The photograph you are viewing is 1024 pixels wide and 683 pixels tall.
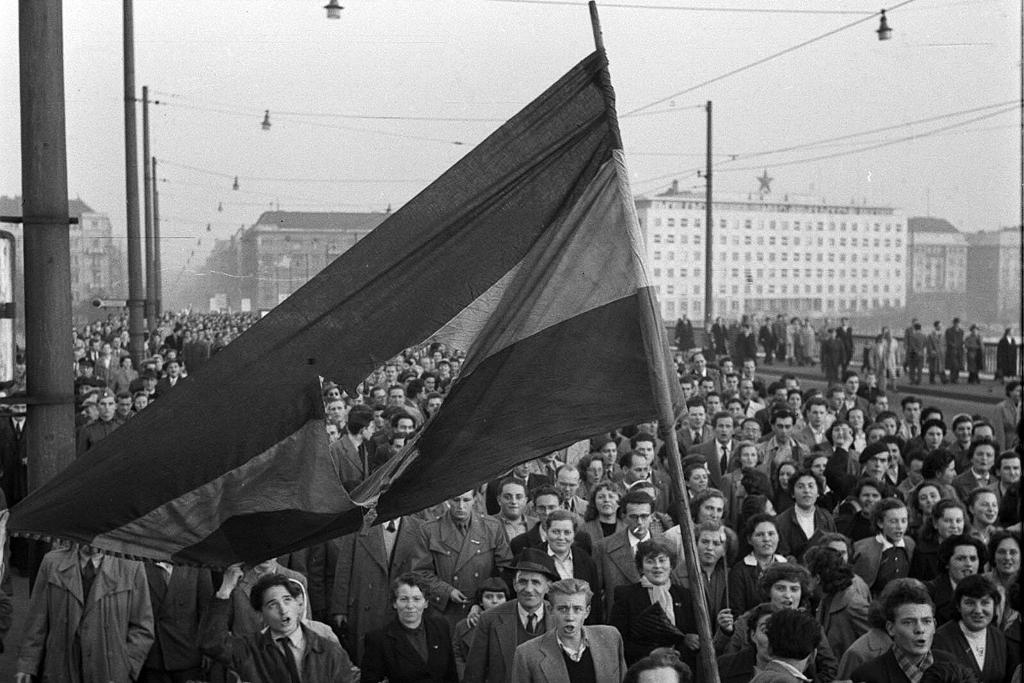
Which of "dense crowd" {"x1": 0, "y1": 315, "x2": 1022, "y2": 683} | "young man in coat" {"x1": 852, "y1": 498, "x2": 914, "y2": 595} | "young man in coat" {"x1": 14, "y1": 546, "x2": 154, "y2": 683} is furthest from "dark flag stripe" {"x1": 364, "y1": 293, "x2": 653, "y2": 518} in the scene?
"young man in coat" {"x1": 852, "y1": 498, "x2": 914, "y2": 595}

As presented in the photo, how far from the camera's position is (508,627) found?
607 cm

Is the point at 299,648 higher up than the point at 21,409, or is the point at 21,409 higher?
the point at 21,409

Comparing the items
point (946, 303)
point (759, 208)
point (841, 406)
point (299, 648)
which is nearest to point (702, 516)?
point (299, 648)

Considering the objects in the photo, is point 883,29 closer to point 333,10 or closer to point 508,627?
point 333,10

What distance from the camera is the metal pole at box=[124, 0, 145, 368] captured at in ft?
78.1

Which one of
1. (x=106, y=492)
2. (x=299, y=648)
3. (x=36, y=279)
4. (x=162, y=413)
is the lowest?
(x=299, y=648)

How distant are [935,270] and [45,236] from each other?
69.9m

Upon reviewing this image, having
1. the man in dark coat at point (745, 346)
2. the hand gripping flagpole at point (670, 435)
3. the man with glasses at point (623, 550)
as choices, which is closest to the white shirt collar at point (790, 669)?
the hand gripping flagpole at point (670, 435)

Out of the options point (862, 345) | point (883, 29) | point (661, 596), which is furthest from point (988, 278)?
point (661, 596)

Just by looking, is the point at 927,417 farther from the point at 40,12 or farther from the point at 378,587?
the point at 40,12

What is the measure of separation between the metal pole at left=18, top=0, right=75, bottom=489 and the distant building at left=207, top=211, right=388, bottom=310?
408 inches

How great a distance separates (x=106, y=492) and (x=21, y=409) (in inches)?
84.9

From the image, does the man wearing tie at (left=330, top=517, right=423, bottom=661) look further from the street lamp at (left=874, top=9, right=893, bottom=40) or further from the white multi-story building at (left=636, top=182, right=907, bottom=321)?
the white multi-story building at (left=636, top=182, right=907, bottom=321)

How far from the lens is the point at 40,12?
556 centimetres
